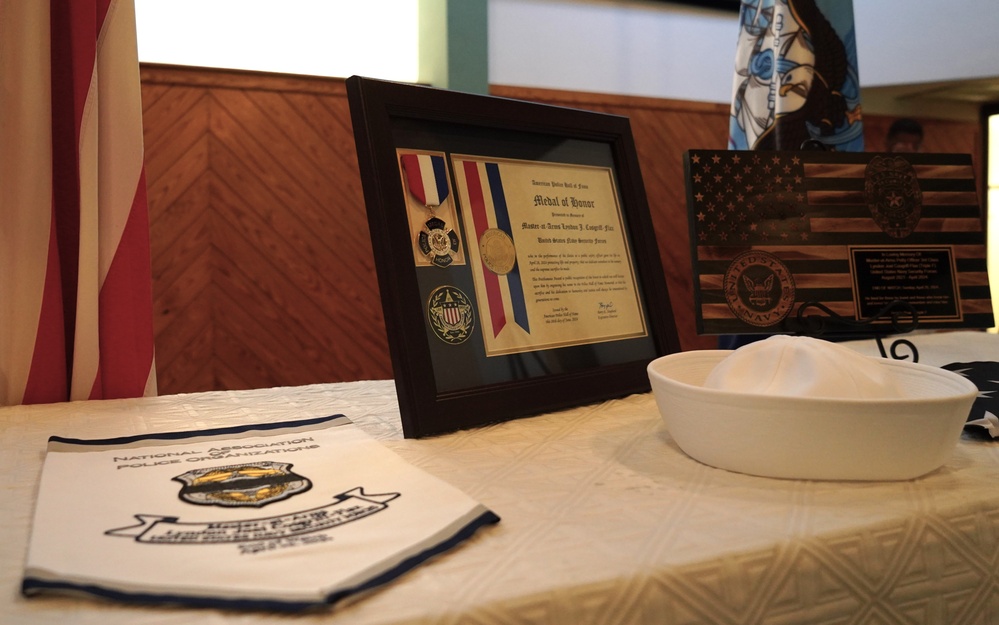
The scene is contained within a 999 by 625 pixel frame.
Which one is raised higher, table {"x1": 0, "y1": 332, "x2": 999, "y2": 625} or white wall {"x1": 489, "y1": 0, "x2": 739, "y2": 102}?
white wall {"x1": 489, "y1": 0, "x2": 739, "y2": 102}

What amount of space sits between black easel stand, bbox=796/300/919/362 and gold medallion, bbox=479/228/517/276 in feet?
1.24

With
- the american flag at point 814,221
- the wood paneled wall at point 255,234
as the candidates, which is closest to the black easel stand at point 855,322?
the american flag at point 814,221

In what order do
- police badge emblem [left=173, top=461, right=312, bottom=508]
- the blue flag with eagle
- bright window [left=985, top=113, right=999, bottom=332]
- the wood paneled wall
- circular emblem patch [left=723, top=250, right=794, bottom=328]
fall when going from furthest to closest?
bright window [left=985, top=113, right=999, bottom=332]
the wood paneled wall
the blue flag with eagle
circular emblem patch [left=723, top=250, right=794, bottom=328]
police badge emblem [left=173, top=461, right=312, bottom=508]

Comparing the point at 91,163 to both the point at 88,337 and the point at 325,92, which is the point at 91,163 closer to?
the point at 88,337

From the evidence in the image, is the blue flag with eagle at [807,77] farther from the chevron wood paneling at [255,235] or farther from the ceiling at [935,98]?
the ceiling at [935,98]

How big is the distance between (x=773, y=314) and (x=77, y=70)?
91 centimetres

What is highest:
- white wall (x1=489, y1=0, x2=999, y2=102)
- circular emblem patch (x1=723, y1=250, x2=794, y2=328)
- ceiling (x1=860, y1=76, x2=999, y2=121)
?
white wall (x1=489, y1=0, x2=999, y2=102)

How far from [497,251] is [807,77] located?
927 mm

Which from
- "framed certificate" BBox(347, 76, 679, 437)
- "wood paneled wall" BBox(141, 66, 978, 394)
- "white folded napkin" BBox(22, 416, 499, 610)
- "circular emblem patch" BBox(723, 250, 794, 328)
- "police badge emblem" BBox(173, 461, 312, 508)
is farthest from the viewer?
"wood paneled wall" BBox(141, 66, 978, 394)

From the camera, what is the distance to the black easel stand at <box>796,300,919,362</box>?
943 mm

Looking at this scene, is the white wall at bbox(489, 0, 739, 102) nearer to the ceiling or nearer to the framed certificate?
the ceiling

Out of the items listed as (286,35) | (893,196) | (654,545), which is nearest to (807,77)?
(893,196)

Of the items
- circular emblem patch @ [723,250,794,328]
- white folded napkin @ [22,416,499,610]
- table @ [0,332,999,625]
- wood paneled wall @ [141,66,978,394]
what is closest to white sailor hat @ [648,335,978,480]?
table @ [0,332,999,625]

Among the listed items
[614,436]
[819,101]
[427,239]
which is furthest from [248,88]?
[614,436]
